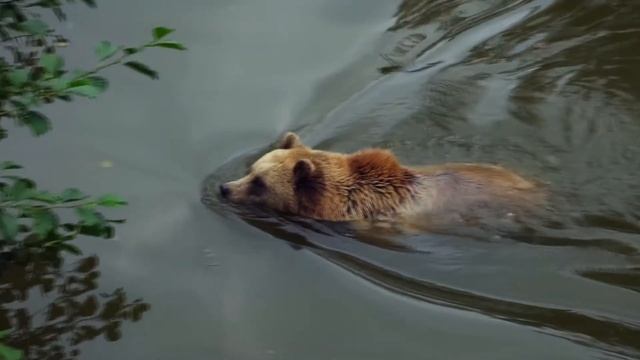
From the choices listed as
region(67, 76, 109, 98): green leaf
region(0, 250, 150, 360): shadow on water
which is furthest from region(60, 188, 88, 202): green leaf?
region(0, 250, 150, 360): shadow on water

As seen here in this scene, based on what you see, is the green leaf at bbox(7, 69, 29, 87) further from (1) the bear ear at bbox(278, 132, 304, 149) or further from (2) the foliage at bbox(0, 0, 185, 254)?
(1) the bear ear at bbox(278, 132, 304, 149)

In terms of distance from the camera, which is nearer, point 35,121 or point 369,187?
point 35,121

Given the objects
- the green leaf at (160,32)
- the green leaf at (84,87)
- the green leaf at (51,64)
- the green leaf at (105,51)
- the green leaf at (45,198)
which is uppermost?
the green leaf at (160,32)

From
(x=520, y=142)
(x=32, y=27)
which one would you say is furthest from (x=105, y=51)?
(x=520, y=142)

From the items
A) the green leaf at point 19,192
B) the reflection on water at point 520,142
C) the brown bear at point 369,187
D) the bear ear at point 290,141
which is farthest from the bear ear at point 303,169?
the green leaf at point 19,192

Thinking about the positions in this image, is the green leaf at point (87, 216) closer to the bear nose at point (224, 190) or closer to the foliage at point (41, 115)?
the foliage at point (41, 115)

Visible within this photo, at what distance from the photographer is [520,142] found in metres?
8.19

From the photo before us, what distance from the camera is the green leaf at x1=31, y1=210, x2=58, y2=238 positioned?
5152 millimetres

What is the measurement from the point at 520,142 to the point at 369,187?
4.47 feet

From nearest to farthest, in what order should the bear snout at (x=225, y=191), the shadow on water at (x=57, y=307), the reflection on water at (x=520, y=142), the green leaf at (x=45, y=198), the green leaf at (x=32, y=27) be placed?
the green leaf at (x=45, y=198)
the green leaf at (x=32, y=27)
the shadow on water at (x=57, y=307)
the reflection on water at (x=520, y=142)
the bear snout at (x=225, y=191)

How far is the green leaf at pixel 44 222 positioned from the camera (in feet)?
16.9

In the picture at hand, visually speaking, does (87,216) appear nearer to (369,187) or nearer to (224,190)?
(224,190)

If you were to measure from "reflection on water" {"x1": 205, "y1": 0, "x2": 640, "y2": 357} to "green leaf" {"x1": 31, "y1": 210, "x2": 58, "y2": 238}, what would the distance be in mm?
2268

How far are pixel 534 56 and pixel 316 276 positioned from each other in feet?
10.6
